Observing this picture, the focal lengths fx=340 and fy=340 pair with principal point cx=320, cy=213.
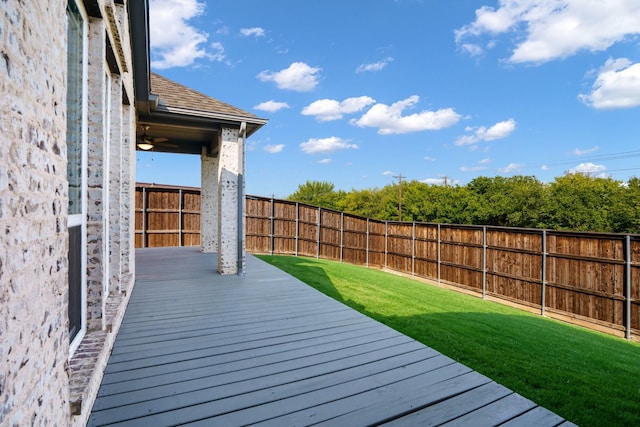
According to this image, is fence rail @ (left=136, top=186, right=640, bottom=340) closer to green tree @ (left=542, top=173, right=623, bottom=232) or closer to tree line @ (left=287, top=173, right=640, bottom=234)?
tree line @ (left=287, top=173, right=640, bottom=234)

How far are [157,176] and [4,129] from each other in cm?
1729

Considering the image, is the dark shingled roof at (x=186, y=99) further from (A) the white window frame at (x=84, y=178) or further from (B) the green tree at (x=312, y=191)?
(B) the green tree at (x=312, y=191)

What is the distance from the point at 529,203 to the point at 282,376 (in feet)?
89.4

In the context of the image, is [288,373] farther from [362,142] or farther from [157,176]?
[362,142]

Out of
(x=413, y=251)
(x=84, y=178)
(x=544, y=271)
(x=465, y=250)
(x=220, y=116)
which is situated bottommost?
(x=544, y=271)

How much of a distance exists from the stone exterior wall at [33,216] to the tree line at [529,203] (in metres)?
26.4

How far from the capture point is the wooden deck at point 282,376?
228 centimetres

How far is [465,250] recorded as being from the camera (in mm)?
11914

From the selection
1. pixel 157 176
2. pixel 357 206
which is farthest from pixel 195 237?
pixel 357 206

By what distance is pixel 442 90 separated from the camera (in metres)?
27.0

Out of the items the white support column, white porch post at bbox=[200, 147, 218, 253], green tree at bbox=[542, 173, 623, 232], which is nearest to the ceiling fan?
white porch post at bbox=[200, 147, 218, 253]

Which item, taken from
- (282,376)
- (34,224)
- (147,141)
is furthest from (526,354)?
(147,141)

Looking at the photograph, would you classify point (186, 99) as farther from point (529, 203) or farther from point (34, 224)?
point (529, 203)

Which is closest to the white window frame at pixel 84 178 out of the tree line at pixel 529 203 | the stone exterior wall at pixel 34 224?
the stone exterior wall at pixel 34 224
